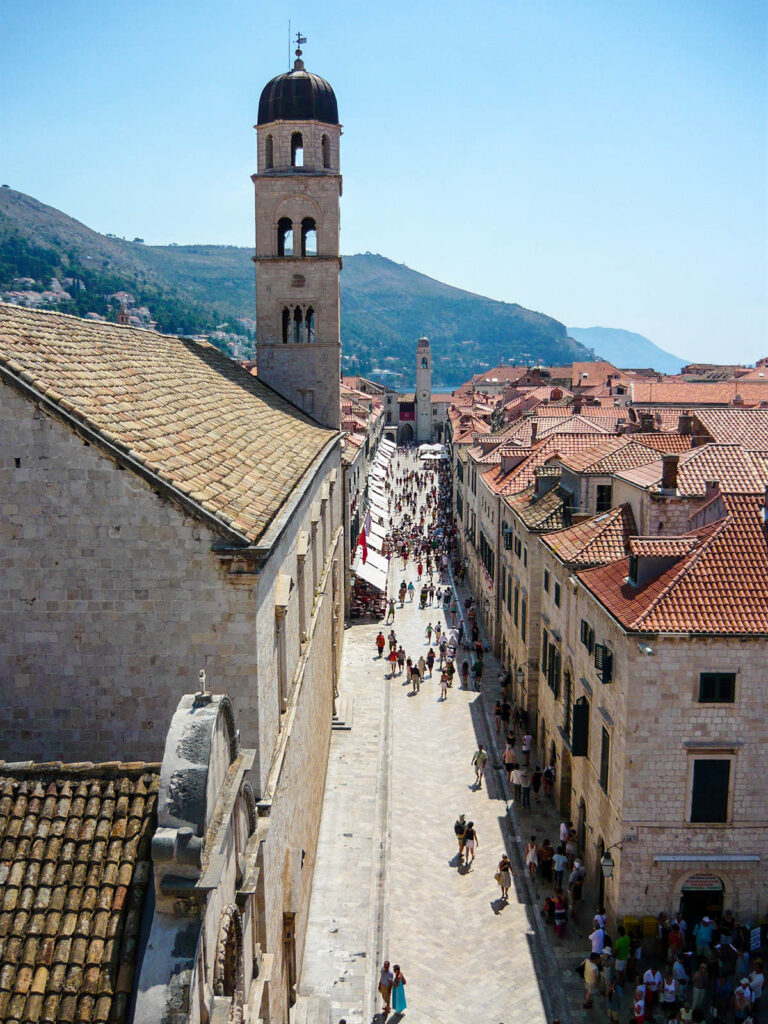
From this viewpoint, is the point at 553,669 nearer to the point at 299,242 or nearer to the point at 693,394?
the point at 299,242

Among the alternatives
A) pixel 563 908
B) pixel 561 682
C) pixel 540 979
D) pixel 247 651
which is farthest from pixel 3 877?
pixel 561 682

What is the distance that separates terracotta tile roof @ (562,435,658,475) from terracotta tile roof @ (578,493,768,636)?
8.04m

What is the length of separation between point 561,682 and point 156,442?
1570 centimetres

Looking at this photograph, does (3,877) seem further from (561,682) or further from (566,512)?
(566,512)

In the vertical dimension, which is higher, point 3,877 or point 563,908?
point 3,877

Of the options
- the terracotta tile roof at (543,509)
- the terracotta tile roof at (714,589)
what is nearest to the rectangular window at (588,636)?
the terracotta tile roof at (714,589)

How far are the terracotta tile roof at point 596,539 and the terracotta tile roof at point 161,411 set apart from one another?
7908 mm

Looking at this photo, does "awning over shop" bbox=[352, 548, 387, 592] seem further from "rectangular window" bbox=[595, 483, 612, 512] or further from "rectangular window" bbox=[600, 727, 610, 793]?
"rectangular window" bbox=[600, 727, 610, 793]

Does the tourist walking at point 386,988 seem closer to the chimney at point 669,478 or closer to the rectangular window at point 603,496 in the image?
the chimney at point 669,478

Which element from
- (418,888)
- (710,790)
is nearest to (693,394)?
(710,790)

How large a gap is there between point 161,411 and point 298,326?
22714 millimetres

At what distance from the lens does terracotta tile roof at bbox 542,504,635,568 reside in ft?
81.6

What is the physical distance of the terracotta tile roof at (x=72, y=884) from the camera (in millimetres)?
7902

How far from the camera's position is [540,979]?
18.7 m
